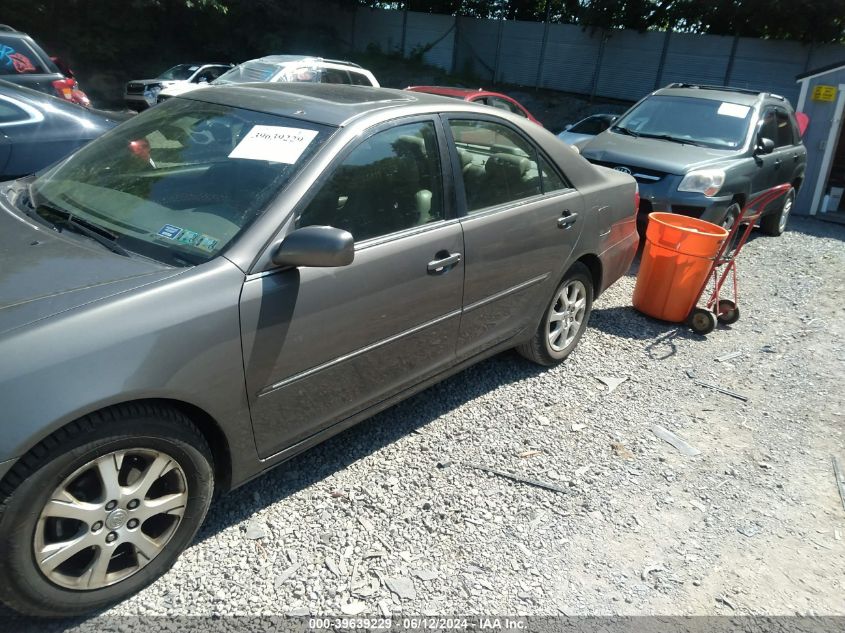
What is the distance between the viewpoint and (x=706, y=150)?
7449 millimetres

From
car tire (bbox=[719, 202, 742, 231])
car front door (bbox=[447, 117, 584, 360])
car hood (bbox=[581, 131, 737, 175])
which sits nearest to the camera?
car front door (bbox=[447, 117, 584, 360])

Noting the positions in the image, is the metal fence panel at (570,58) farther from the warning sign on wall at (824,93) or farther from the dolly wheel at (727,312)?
the dolly wheel at (727,312)

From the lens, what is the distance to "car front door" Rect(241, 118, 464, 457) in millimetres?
2562

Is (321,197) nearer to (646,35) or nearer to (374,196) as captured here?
(374,196)

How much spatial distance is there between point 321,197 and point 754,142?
22.2ft

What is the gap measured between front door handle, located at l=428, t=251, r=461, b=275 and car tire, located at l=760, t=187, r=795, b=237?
7.44m

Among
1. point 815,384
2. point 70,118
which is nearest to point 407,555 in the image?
point 815,384

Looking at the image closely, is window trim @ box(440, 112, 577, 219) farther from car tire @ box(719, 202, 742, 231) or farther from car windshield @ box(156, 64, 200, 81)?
car windshield @ box(156, 64, 200, 81)

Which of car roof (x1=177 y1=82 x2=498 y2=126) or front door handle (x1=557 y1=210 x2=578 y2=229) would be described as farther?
front door handle (x1=557 y1=210 x2=578 y2=229)

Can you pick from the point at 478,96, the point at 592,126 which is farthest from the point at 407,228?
the point at 592,126

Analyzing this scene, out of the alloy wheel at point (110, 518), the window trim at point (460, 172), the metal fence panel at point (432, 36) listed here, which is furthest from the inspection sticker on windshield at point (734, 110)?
the metal fence panel at point (432, 36)

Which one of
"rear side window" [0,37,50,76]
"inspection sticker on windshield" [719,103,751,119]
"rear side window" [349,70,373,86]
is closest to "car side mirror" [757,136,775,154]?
A: "inspection sticker on windshield" [719,103,751,119]

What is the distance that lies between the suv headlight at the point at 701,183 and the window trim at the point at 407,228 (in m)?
4.42

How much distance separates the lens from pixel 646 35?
73.4 feet
